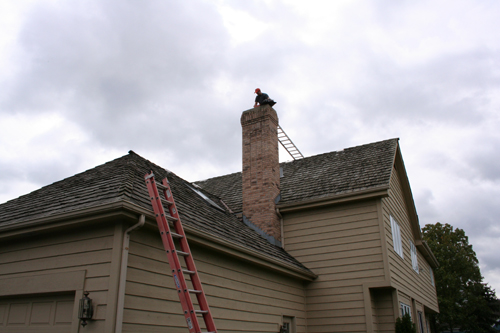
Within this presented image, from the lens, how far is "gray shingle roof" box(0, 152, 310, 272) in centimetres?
584

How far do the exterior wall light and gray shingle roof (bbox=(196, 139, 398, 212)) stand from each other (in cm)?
689

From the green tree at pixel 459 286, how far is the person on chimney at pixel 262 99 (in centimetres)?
2778

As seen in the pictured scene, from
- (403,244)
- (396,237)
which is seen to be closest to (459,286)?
(403,244)

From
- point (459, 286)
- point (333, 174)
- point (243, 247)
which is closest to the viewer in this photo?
point (243, 247)

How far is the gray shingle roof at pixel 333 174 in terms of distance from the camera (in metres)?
10.5

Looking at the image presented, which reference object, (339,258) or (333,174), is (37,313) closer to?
(339,258)

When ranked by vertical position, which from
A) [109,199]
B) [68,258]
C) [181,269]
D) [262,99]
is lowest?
[181,269]

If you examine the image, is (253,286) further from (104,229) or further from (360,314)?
(104,229)

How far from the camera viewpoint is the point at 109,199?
543cm

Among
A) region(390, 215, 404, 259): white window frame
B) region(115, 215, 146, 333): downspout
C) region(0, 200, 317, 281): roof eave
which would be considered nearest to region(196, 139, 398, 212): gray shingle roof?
region(390, 215, 404, 259): white window frame

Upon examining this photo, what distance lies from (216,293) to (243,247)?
1014 mm

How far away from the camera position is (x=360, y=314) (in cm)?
919

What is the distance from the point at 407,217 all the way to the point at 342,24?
7369 millimetres

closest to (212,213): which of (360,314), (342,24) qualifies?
(360,314)
